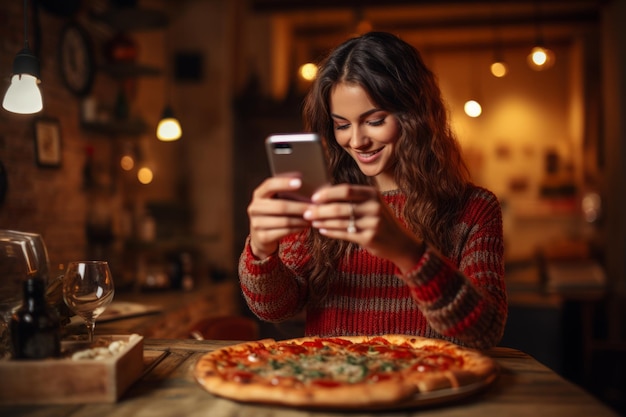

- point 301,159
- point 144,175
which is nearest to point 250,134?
point 144,175

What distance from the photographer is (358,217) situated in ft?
4.35

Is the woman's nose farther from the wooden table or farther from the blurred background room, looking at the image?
the blurred background room

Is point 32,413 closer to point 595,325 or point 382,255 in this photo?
point 382,255

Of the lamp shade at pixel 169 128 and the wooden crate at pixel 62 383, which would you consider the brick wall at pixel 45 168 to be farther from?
the wooden crate at pixel 62 383

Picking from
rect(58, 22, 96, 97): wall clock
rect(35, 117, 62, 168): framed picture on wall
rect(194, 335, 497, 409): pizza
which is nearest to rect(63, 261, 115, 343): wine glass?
rect(194, 335, 497, 409): pizza

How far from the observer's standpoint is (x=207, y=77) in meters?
5.92

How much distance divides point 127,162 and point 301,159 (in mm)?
3669

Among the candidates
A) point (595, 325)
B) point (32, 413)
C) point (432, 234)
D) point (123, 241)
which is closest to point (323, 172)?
point (432, 234)

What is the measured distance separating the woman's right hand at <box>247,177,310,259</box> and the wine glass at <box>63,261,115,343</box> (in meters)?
0.40

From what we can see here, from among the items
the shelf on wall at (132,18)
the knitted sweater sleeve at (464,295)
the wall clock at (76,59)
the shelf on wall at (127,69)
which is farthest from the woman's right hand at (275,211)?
the shelf on wall at (127,69)

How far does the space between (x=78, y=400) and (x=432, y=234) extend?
1.07 metres

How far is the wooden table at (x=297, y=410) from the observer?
117cm

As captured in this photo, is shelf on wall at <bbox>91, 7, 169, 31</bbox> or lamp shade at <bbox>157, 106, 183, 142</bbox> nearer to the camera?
shelf on wall at <bbox>91, 7, 169, 31</bbox>

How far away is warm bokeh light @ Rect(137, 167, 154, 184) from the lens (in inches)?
197
